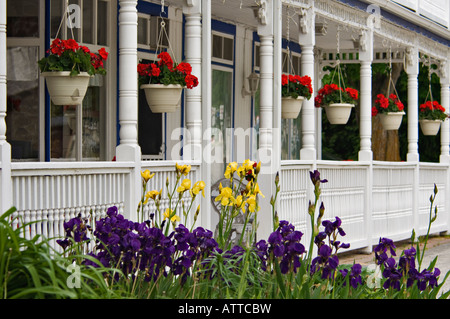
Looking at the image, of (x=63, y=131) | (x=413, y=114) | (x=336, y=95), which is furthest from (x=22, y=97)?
(x=413, y=114)

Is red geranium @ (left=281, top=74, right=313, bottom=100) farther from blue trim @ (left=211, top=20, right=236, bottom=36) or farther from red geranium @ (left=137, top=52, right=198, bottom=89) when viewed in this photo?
red geranium @ (left=137, top=52, right=198, bottom=89)

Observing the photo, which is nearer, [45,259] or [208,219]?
[45,259]

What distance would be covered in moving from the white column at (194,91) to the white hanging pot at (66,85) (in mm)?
1274

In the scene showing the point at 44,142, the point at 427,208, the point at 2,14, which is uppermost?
the point at 2,14

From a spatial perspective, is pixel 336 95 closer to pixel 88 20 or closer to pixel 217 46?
pixel 217 46

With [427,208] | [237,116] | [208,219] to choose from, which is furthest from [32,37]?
[427,208]

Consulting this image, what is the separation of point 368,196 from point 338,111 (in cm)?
125

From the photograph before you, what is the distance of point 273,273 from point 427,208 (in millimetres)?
10519

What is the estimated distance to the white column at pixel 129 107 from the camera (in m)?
7.52

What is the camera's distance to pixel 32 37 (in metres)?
9.12

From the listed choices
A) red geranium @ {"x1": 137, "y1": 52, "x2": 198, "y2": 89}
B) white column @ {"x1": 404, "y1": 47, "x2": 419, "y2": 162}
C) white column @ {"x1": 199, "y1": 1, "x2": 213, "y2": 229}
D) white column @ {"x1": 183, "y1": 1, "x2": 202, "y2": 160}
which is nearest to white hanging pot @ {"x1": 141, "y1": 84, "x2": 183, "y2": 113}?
red geranium @ {"x1": 137, "y1": 52, "x2": 198, "y2": 89}

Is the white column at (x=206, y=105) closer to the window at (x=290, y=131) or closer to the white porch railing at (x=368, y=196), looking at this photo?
the white porch railing at (x=368, y=196)

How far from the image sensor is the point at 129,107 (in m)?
7.54

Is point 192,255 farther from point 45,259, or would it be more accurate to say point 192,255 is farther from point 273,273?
point 45,259
